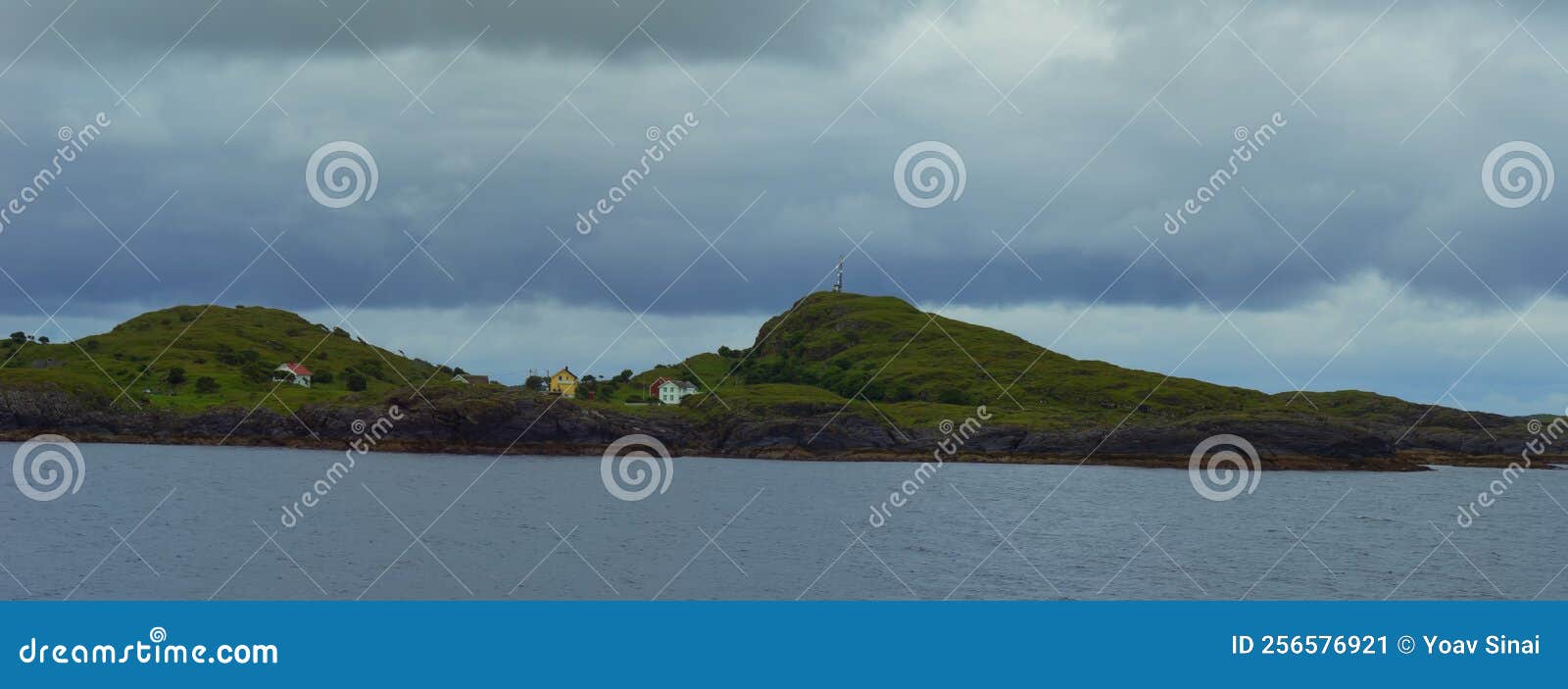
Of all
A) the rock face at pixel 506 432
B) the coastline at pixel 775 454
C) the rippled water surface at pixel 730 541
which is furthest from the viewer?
the rock face at pixel 506 432

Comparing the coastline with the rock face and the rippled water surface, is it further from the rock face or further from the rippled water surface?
the rippled water surface

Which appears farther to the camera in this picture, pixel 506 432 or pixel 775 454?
pixel 775 454

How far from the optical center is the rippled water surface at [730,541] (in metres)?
56.9

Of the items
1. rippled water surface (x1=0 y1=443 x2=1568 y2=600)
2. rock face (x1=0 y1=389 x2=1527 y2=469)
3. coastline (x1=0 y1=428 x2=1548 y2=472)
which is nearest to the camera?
rippled water surface (x1=0 y1=443 x2=1568 y2=600)

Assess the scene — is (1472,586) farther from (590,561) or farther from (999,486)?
(999,486)

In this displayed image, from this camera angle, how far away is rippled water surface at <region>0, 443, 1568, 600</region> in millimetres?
56875

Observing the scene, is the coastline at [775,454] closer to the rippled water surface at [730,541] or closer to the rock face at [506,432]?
the rock face at [506,432]

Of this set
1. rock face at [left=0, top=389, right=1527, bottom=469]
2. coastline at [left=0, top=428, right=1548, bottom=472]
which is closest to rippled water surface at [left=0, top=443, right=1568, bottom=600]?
coastline at [left=0, top=428, right=1548, bottom=472]

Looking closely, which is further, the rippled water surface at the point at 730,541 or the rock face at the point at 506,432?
the rock face at the point at 506,432

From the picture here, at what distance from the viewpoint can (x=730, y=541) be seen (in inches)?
2931

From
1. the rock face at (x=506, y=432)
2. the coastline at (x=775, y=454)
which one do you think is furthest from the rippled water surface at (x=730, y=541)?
the rock face at (x=506, y=432)

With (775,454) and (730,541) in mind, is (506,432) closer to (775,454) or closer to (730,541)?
(775,454)

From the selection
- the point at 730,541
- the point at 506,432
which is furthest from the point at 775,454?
the point at 730,541

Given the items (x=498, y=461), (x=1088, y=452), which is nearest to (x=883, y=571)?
(x=498, y=461)
